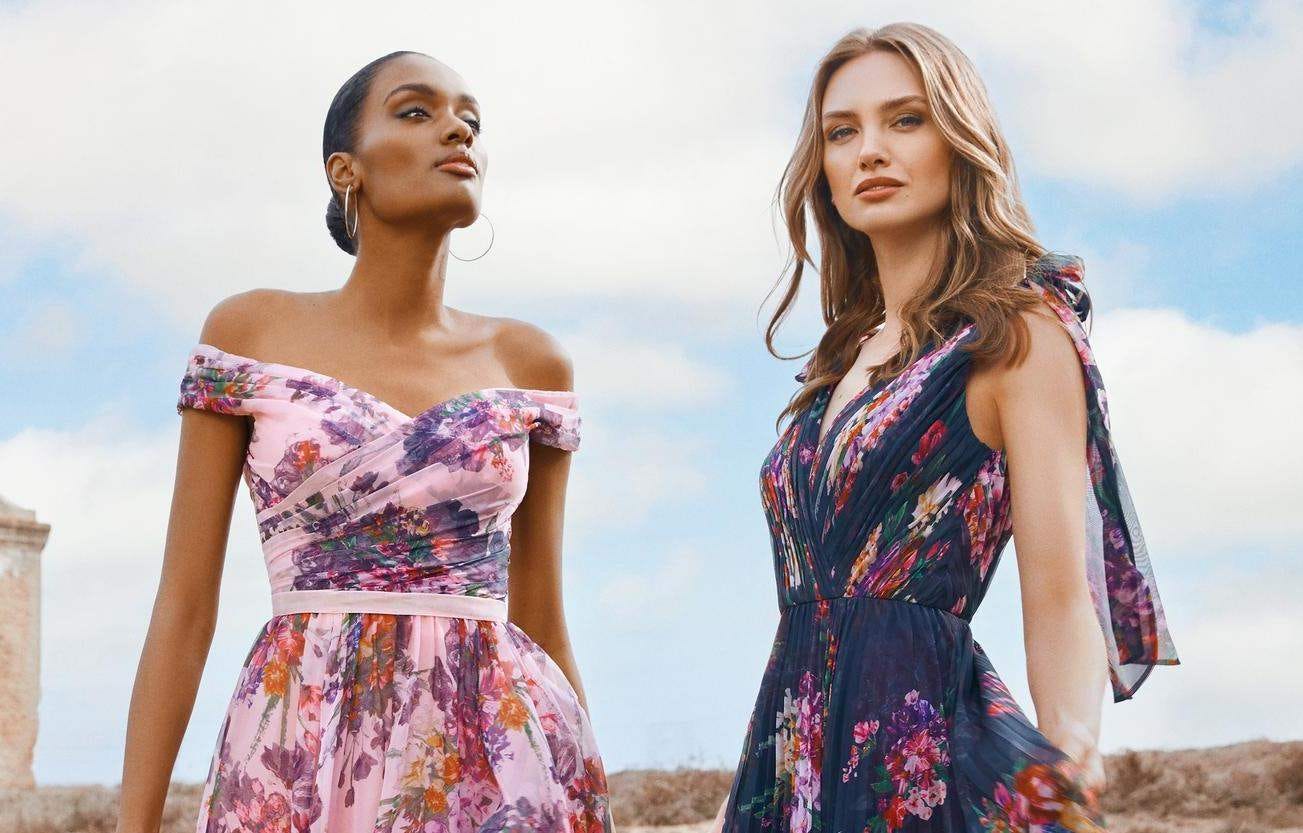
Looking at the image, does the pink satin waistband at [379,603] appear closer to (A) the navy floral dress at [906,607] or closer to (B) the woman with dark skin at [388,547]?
(B) the woman with dark skin at [388,547]

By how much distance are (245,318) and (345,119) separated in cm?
47

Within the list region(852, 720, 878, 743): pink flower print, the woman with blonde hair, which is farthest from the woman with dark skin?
region(852, 720, 878, 743): pink flower print

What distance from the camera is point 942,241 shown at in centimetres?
248

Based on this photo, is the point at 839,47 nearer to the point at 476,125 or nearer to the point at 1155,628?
the point at 476,125

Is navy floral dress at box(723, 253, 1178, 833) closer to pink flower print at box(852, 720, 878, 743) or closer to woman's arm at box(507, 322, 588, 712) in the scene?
pink flower print at box(852, 720, 878, 743)

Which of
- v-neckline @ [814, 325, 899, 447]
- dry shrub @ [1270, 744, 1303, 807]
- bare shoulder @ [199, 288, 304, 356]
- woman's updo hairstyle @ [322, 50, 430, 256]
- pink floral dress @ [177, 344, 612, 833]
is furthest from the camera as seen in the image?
dry shrub @ [1270, 744, 1303, 807]

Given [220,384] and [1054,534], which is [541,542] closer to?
[220,384]

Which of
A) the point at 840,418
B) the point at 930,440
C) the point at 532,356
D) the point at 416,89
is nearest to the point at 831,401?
the point at 840,418

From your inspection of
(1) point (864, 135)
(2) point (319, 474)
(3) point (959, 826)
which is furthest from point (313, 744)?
(1) point (864, 135)

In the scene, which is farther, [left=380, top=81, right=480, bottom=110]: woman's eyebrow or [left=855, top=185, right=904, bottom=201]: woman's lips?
[left=380, top=81, right=480, bottom=110]: woman's eyebrow

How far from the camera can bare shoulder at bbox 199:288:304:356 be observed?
2.88m

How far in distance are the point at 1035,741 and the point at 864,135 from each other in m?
1.08

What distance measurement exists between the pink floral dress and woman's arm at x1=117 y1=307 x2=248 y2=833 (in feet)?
0.20

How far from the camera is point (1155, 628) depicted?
2365mm
